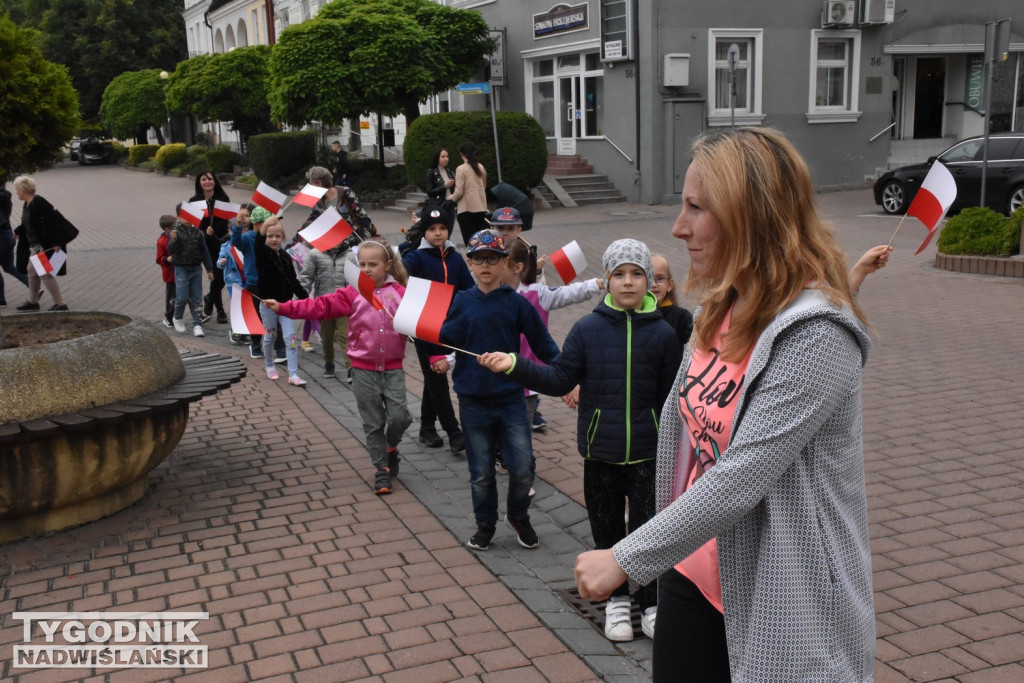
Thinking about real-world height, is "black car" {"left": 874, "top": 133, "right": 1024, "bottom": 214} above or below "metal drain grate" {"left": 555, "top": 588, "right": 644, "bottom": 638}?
above

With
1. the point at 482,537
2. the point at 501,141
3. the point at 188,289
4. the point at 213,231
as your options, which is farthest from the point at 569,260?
the point at 501,141

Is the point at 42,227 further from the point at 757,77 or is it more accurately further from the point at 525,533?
the point at 757,77

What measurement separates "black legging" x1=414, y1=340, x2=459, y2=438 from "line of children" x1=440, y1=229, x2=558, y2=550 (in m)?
1.56

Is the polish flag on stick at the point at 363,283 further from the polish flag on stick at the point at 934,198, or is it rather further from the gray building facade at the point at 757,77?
the gray building facade at the point at 757,77

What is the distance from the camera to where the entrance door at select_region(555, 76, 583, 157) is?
2539cm

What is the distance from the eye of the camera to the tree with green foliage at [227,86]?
3697 cm

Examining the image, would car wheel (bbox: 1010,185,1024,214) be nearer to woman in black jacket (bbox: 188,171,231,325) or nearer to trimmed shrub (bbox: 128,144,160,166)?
woman in black jacket (bbox: 188,171,231,325)

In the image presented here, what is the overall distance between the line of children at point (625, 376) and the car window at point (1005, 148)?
15231mm

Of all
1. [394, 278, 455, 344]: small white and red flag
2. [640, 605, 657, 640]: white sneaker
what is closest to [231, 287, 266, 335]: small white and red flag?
[394, 278, 455, 344]: small white and red flag

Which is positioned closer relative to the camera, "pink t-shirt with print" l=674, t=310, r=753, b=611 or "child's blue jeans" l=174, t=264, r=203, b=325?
"pink t-shirt with print" l=674, t=310, r=753, b=611

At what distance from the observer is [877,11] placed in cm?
2312

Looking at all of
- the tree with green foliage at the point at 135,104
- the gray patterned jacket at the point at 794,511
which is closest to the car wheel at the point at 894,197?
the gray patterned jacket at the point at 794,511

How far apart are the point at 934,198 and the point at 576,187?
20.1 m

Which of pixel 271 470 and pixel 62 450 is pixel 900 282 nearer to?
pixel 271 470
